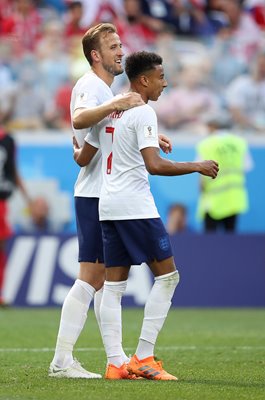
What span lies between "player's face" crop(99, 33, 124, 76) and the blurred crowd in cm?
940

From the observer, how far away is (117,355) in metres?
6.64

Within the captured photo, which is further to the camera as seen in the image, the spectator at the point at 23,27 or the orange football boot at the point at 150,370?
the spectator at the point at 23,27

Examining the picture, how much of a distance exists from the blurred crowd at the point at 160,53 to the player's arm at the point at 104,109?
31.9ft

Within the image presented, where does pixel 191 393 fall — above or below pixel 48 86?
below

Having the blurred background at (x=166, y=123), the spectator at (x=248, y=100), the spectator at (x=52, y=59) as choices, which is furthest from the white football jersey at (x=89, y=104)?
the spectator at (x=248, y=100)

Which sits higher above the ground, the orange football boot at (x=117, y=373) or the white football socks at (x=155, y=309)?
the white football socks at (x=155, y=309)

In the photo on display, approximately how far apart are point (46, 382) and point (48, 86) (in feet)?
35.1

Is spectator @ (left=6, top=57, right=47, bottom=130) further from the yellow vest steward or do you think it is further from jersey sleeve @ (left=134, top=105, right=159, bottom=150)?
jersey sleeve @ (left=134, top=105, right=159, bottom=150)

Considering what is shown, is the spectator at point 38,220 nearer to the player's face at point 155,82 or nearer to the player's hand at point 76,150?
the player's hand at point 76,150

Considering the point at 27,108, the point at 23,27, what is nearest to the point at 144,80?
the point at 27,108

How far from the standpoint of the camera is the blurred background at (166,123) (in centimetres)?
1377

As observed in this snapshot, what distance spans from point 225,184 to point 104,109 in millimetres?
8369

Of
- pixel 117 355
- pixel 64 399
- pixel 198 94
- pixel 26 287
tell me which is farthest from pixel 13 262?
pixel 64 399

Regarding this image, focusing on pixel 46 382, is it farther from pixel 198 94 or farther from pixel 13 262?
pixel 198 94
